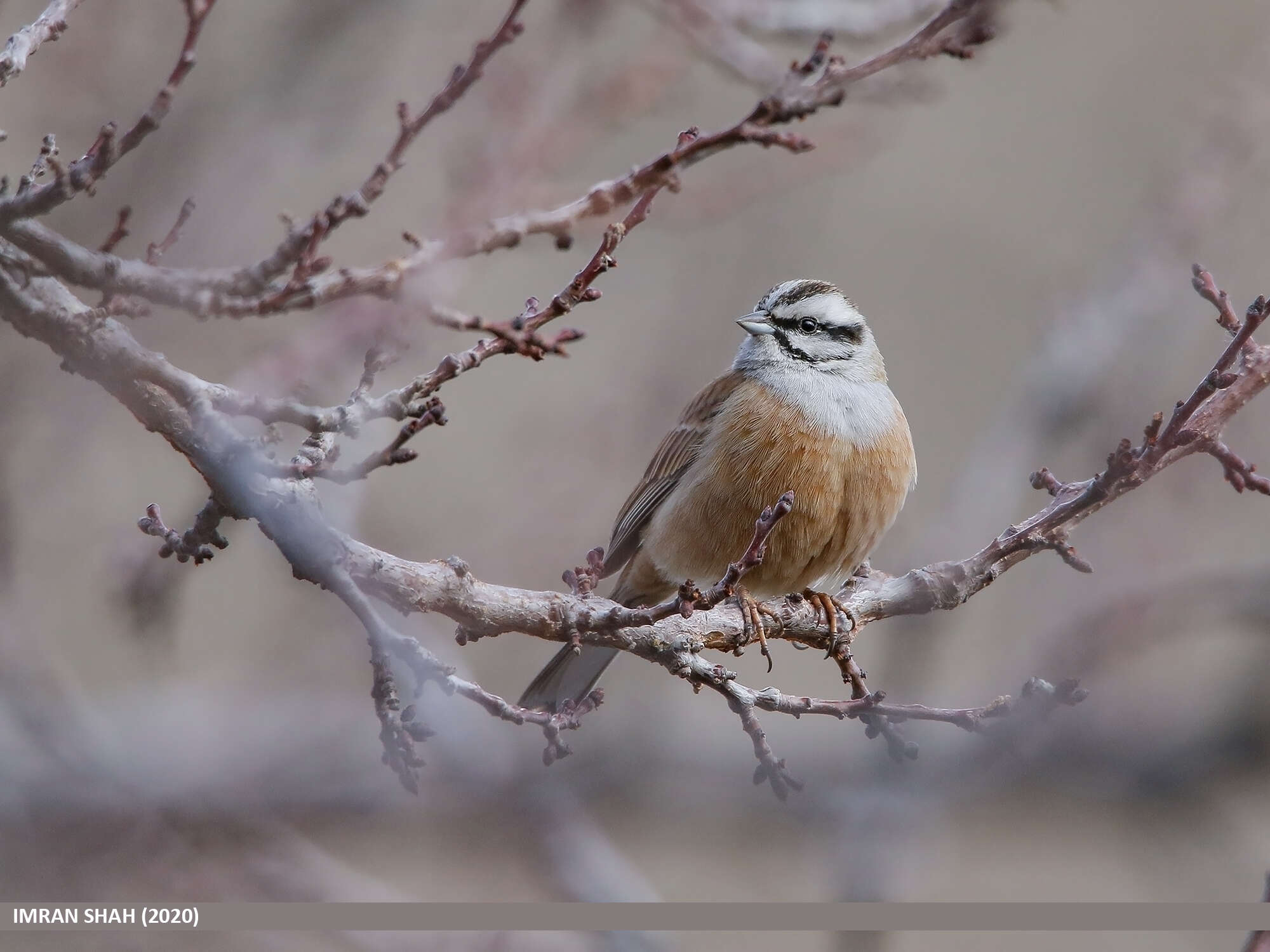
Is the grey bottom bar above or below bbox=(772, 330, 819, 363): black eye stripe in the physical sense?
below

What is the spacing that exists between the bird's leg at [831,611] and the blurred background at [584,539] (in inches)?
42.3

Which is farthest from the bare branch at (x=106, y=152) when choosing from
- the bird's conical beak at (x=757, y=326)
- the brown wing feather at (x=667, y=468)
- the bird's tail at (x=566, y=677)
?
the bird's conical beak at (x=757, y=326)

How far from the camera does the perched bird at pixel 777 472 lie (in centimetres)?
503

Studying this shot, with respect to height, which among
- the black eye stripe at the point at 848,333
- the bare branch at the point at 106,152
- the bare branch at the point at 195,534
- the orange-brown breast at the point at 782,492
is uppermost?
the black eye stripe at the point at 848,333

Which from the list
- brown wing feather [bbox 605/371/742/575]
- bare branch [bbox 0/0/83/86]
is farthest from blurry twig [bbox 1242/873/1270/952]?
brown wing feather [bbox 605/371/742/575]

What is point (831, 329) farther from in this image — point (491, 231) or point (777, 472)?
point (491, 231)

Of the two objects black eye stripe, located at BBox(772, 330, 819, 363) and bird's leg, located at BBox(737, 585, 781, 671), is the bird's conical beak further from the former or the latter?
bird's leg, located at BBox(737, 585, 781, 671)

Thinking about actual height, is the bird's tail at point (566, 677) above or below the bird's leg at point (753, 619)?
above

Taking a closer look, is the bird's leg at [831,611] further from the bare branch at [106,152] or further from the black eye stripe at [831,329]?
the bare branch at [106,152]

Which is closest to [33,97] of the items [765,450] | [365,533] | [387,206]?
[387,206]

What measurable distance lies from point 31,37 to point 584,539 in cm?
580

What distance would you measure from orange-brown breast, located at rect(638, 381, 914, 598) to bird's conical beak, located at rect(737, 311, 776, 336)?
0.41 m

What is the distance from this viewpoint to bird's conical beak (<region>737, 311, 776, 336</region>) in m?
5.73

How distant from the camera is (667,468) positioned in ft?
19.0
